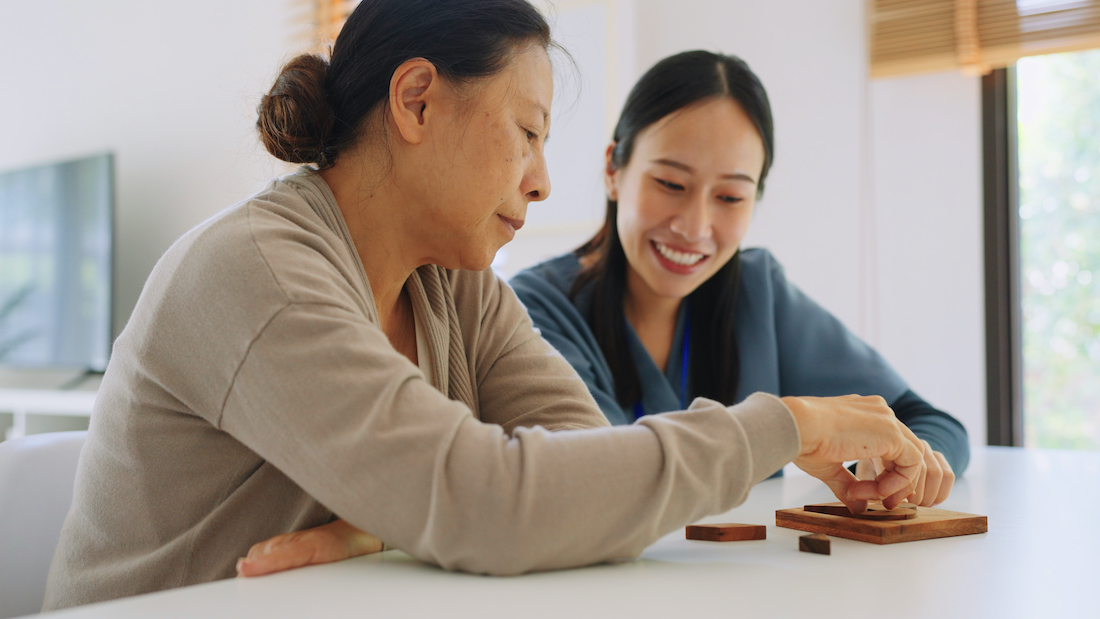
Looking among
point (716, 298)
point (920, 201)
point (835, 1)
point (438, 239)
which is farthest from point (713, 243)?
point (835, 1)

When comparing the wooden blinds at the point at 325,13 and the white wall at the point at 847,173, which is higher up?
the wooden blinds at the point at 325,13

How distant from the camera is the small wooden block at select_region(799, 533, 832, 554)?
0.75 m

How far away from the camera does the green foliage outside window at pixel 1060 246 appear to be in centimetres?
251

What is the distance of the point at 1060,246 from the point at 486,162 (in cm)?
223

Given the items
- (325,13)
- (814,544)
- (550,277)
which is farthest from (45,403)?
(814,544)

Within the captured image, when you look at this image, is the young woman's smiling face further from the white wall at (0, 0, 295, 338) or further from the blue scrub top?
the white wall at (0, 0, 295, 338)

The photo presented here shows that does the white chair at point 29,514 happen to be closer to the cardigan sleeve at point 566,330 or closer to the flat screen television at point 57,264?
the cardigan sleeve at point 566,330

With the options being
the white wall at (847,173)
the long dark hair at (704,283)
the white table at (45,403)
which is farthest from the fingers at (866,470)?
the white table at (45,403)

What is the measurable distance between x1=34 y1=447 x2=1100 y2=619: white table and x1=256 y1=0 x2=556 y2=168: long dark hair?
1.53 feet

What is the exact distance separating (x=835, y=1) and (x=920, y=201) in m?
0.67

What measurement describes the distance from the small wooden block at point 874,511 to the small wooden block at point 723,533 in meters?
0.12

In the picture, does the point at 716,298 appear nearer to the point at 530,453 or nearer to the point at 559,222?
the point at 530,453

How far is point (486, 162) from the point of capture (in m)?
0.93

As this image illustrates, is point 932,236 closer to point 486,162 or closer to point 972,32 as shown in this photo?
point 972,32
